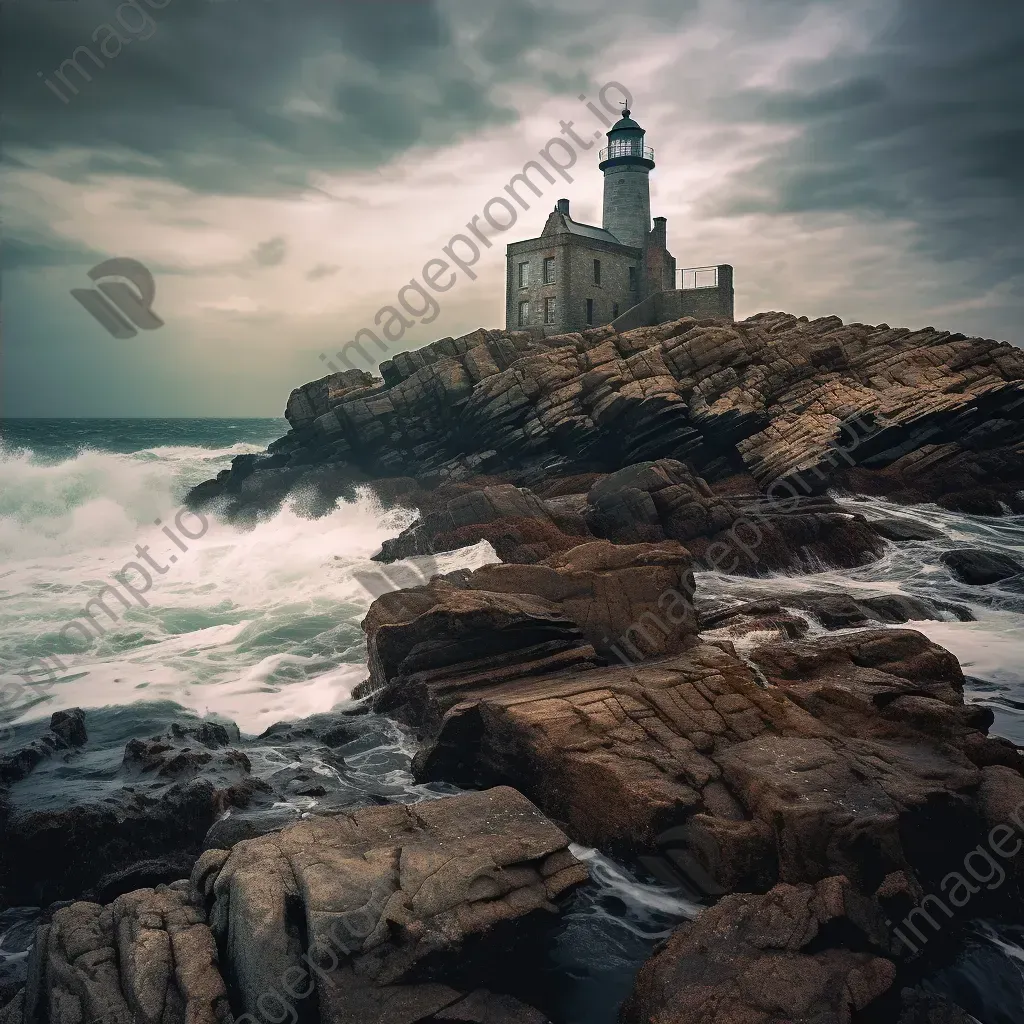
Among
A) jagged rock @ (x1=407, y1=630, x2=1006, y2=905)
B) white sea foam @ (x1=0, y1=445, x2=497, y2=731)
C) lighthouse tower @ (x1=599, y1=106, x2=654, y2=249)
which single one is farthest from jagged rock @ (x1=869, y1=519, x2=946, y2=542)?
lighthouse tower @ (x1=599, y1=106, x2=654, y2=249)

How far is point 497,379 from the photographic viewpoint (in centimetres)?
2995

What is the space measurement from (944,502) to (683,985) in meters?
23.4

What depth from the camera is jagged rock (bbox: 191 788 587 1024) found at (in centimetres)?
540

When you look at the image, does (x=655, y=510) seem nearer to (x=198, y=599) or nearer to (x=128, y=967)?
(x=198, y=599)

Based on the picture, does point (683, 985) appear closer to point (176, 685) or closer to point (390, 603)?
point (390, 603)

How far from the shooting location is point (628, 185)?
1800 inches

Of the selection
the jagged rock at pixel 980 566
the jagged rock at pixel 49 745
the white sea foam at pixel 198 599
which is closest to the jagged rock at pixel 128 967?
the jagged rock at pixel 49 745

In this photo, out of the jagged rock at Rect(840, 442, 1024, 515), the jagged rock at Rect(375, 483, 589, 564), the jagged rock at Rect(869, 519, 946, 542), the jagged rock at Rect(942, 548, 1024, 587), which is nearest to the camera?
the jagged rock at Rect(942, 548, 1024, 587)

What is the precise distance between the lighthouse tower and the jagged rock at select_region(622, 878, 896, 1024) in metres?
43.8

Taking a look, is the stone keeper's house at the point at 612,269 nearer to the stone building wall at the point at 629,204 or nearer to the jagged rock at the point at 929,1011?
the stone building wall at the point at 629,204

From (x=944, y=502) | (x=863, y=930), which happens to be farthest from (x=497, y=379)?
(x=863, y=930)

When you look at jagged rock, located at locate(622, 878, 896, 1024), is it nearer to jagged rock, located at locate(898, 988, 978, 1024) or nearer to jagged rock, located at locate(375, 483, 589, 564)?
jagged rock, located at locate(898, 988, 978, 1024)

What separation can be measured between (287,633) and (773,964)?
42.2ft

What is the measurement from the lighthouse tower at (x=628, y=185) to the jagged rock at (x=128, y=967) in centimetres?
4453
